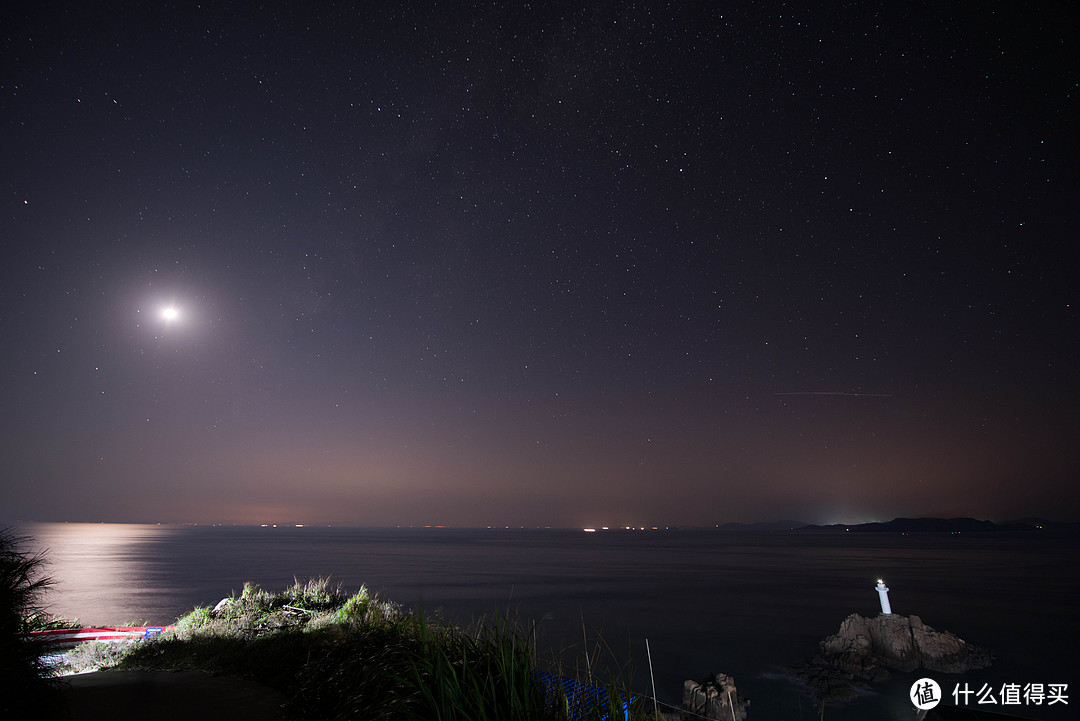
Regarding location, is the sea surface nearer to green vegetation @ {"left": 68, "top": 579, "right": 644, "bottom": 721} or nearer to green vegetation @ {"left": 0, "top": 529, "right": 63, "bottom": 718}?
green vegetation @ {"left": 0, "top": 529, "right": 63, "bottom": 718}

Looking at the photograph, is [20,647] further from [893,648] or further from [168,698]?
[893,648]

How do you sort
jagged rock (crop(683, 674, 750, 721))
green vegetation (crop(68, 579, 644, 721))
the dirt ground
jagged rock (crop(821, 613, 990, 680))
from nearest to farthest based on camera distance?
1. green vegetation (crop(68, 579, 644, 721))
2. the dirt ground
3. jagged rock (crop(683, 674, 750, 721))
4. jagged rock (crop(821, 613, 990, 680))

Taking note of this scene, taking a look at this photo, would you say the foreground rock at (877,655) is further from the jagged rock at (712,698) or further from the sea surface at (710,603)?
the jagged rock at (712,698)

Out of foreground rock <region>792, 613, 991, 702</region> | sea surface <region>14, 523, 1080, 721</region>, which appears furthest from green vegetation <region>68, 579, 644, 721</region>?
foreground rock <region>792, 613, 991, 702</region>

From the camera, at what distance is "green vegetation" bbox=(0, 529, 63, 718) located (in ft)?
12.8

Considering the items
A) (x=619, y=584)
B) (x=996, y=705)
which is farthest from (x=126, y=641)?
(x=619, y=584)

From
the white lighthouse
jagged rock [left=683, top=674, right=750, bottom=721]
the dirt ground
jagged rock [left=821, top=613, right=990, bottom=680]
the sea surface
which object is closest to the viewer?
the dirt ground

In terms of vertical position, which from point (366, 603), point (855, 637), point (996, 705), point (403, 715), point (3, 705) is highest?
point (3, 705)

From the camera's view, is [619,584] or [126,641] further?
[619,584]

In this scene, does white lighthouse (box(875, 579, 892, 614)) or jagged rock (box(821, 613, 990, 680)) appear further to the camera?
jagged rock (box(821, 613, 990, 680))

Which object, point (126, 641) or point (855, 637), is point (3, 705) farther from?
point (855, 637)

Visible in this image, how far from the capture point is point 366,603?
10.8 meters

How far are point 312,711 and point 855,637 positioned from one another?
2210cm

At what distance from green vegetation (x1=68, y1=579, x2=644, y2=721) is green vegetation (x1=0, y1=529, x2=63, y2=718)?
1.76 metres
